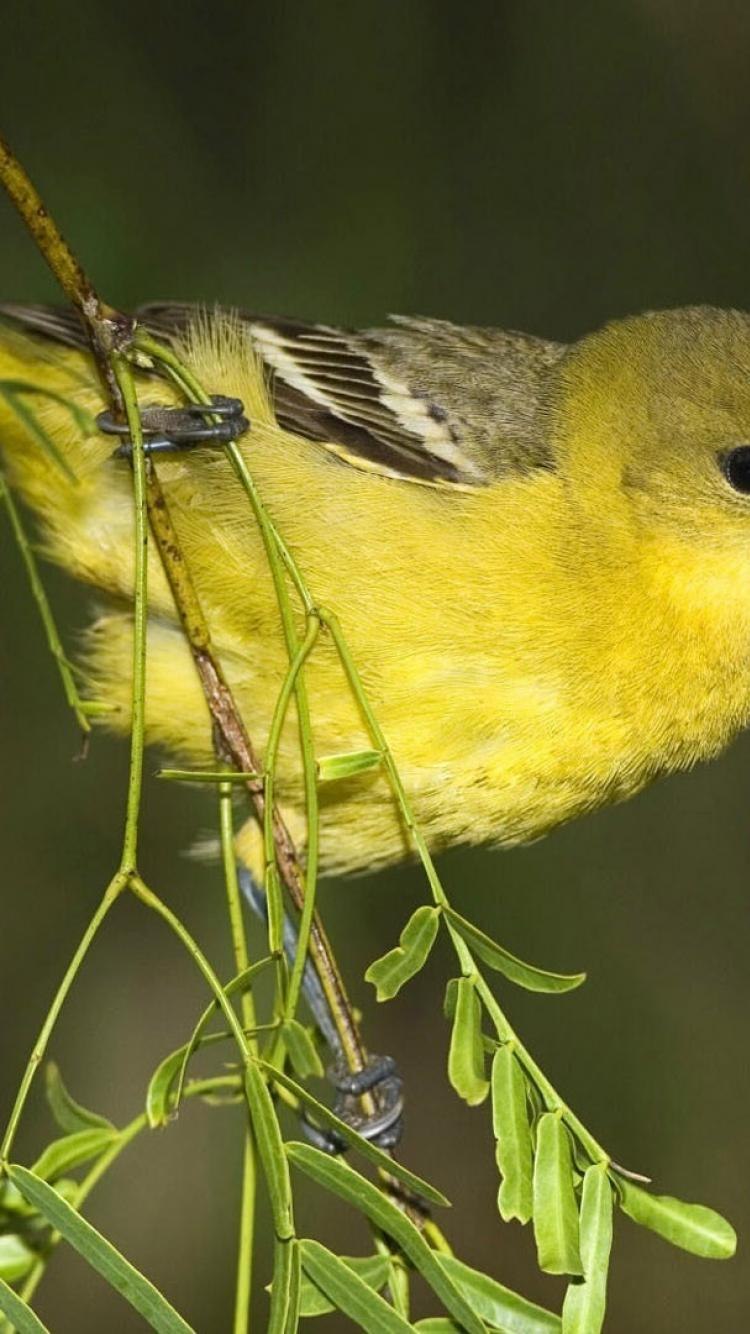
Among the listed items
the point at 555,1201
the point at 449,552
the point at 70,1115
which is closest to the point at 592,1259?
the point at 555,1201

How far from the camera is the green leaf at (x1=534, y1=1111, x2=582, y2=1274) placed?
1.95 m

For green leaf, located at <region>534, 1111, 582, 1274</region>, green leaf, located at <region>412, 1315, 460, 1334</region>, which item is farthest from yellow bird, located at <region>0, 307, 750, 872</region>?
green leaf, located at <region>412, 1315, 460, 1334</region>

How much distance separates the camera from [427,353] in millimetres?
3631

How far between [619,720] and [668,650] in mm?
163

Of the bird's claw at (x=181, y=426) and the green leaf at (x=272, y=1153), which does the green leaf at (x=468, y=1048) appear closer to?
the green leaf at (x=272, y=1153)

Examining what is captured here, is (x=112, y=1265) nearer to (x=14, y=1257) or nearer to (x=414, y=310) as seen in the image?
(x=14, y=1257)

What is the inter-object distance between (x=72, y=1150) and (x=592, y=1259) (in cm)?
72

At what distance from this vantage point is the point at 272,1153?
1820 mm

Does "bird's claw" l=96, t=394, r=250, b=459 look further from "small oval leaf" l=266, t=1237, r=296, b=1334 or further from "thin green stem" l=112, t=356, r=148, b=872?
"small oval leaf" l=266, t=1237, r=296, b=1334

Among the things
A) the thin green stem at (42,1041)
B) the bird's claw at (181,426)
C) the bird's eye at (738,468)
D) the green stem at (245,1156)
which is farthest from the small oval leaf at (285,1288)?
the bird's eye at (738,468)

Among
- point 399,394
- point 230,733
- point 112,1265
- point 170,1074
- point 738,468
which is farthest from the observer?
point 399,394

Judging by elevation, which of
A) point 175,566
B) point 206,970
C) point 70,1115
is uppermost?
point 175,566

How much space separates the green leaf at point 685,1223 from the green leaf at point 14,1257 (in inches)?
A: 30.8

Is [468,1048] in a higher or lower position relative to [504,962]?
lower
